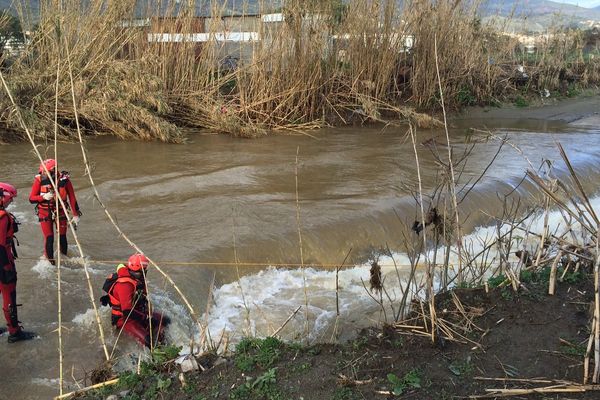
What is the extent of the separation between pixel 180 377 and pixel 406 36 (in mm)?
12104

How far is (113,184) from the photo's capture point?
28.2ft

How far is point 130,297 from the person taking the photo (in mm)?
4391

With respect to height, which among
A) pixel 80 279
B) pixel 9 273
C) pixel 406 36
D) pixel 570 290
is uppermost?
pixel 406 36

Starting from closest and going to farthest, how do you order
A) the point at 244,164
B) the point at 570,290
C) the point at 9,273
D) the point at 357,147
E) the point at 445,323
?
1. the point at 445,323
2. the point at 570,290
3. the point at 9,273
4. the point at 244,164
5. the point at 357,147

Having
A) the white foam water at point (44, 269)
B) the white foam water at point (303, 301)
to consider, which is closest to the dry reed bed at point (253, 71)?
the white foam water at point (44, 269)

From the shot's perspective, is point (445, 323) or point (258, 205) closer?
point (445, 323)

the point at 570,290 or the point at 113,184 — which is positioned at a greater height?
the point at 570,290

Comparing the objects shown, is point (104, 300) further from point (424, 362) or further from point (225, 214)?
point (225, 214)

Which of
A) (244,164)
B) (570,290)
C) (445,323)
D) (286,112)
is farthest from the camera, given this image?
(286,112)

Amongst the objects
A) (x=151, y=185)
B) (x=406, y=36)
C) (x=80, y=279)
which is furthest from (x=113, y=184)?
(x=406, y=36)

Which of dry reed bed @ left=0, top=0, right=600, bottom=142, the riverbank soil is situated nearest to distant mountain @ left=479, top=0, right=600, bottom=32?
dry reed bed @ left=0, top=0, right=600, bottom=142

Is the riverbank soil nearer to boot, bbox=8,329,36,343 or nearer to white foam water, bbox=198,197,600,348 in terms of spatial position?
white foam water, bbox=198,197,600,348

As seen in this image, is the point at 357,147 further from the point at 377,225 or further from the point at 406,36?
the point at 377,225

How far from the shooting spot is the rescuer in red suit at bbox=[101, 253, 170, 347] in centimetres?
438
